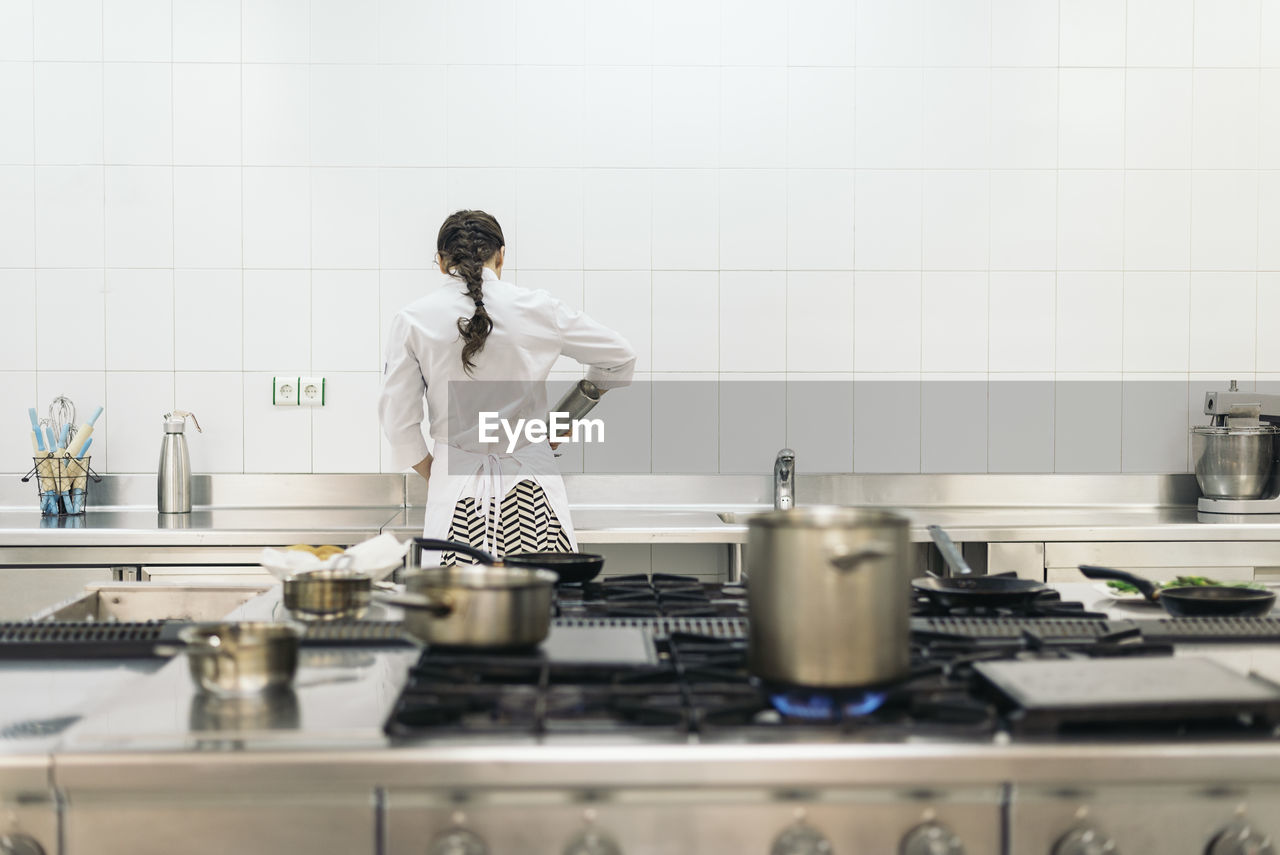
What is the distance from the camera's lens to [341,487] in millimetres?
3295

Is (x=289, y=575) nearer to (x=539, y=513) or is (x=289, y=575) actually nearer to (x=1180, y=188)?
(x=539, y=513)

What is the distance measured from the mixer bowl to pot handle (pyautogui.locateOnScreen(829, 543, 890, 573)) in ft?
8.72

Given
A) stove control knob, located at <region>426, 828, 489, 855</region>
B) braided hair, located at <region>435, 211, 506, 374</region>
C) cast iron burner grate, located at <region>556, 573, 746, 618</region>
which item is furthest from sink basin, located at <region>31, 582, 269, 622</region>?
stove control knob, located at <region>426, 828, 489, 855</region>

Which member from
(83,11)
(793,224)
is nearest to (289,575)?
(793,224)

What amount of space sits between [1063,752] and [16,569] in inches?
105

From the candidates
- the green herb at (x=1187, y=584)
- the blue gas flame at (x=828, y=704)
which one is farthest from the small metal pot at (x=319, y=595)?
the green herb at (x=1187, y=584)

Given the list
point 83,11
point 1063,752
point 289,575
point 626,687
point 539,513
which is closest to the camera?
point 1063,752

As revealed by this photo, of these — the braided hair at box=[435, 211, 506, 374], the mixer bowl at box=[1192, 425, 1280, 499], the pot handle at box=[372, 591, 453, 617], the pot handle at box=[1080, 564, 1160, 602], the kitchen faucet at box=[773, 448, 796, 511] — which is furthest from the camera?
the kitchen faucet at box=[773, 448, 796, 511]

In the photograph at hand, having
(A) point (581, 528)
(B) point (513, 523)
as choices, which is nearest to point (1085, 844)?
(B) point (513, 523)

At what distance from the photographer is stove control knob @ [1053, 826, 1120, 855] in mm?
855

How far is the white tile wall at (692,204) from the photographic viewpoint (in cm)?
327

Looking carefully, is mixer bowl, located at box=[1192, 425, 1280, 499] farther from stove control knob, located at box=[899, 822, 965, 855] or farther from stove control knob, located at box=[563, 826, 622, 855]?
stove control knob, located at box=[563, 826, 622, 855]

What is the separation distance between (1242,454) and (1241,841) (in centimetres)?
255

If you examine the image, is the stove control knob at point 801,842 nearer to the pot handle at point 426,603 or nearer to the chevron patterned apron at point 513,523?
the pot handle at point 426,603
